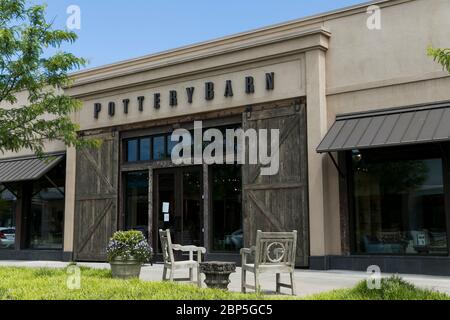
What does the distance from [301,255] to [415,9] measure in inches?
239

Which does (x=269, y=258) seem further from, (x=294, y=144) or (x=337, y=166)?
(x=294, y=144)

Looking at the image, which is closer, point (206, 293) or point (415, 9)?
point (206, 293)

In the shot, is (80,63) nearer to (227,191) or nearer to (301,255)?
(227,191)

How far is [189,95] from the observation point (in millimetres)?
15375

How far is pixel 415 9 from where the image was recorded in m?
12.5

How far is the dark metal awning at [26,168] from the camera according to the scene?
1734 cm

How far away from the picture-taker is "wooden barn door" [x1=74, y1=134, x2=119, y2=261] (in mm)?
16500

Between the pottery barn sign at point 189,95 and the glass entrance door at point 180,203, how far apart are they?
191 centimetres

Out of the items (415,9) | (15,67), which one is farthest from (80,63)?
A: (415,9)

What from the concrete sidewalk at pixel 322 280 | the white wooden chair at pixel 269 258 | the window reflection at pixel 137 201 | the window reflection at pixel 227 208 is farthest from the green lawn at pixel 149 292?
the window reflection at pixel 137 201

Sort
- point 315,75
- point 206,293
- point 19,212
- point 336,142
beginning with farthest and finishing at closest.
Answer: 1. point 19,212
2. point 315,75
3. point 336,142
4. point 206,293

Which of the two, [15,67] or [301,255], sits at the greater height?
[15,67]

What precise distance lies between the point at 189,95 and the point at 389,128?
5714 millimetres

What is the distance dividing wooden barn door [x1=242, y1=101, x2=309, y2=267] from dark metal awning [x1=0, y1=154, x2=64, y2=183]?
21.7ft
